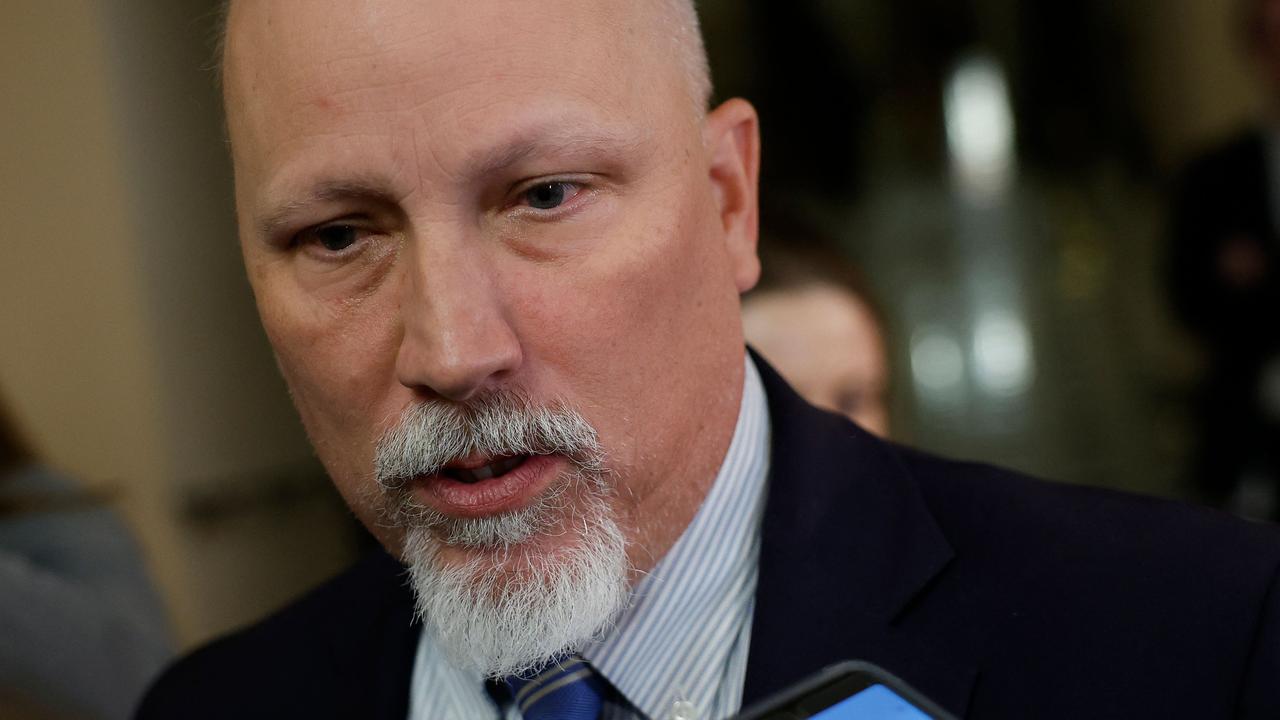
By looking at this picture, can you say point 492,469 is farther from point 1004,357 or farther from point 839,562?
point 1004,357

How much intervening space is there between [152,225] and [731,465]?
2.67m

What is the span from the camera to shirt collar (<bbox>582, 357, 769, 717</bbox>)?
1.16m

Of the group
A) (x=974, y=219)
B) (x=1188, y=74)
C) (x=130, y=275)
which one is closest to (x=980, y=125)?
(x=974, y=219)

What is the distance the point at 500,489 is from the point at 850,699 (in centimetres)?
37

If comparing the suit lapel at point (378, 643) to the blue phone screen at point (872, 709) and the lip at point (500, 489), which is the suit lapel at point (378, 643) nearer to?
the lip at point (500, 489)

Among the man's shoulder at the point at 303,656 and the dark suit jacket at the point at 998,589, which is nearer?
the dark suit jacket at the point at 998,589

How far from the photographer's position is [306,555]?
442cm

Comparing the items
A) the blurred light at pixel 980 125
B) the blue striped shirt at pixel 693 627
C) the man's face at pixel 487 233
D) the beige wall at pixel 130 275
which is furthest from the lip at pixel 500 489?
the blurred light at pixel 980 125

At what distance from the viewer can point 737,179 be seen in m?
1.28

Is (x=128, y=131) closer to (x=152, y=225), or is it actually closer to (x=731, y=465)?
(x=152, y=225)

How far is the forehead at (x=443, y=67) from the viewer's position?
3.41ft

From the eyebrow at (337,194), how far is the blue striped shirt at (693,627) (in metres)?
0.38

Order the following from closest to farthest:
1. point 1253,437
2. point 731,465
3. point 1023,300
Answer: point 731,465
point 1253,437
point 1023,300

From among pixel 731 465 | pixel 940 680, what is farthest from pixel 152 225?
pixel 940 680
